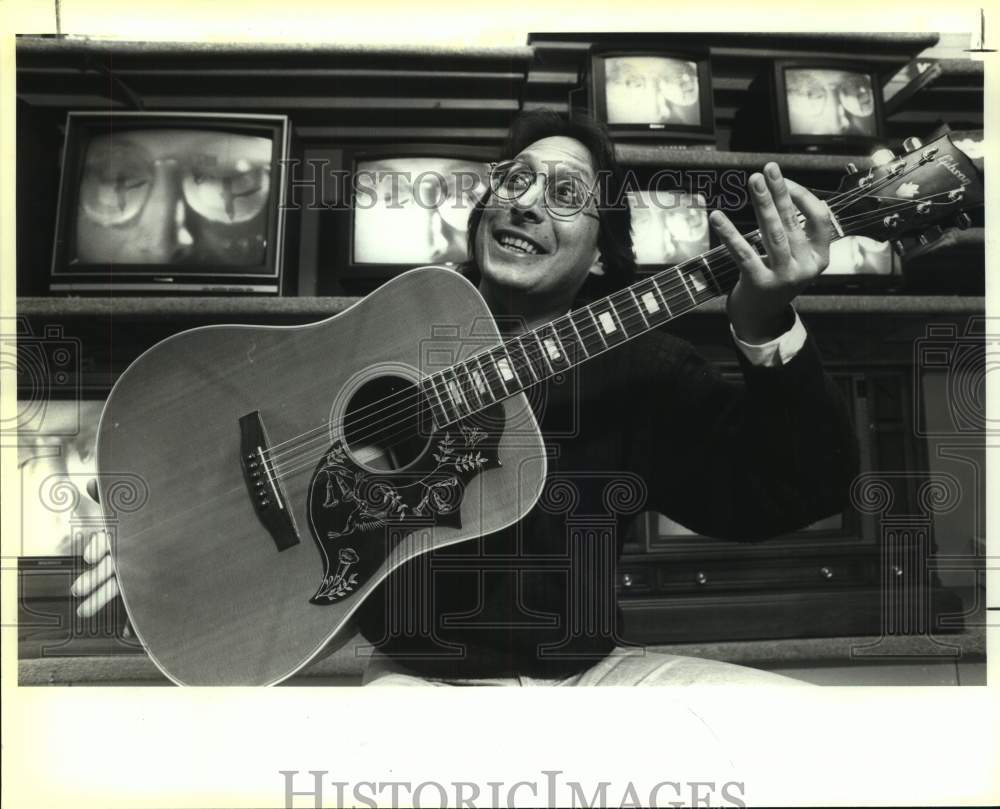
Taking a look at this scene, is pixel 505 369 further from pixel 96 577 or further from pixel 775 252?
pixel 96 577

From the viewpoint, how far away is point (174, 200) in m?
1.88

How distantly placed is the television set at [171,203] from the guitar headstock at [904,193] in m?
1.30

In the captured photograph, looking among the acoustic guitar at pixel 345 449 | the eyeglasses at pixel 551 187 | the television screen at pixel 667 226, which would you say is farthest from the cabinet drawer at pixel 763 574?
the eyeglasses at pixel 551 187

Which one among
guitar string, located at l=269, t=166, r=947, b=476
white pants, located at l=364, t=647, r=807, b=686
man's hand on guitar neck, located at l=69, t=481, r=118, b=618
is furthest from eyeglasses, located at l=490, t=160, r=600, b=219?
man's hand on guitar neck, located at l=69, t=481, r=118, b=618

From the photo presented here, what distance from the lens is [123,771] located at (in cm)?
189

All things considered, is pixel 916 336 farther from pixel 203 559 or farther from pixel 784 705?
pixel 203 559

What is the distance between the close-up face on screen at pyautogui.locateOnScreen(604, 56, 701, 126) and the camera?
191 cm

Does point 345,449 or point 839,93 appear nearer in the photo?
point 345,449

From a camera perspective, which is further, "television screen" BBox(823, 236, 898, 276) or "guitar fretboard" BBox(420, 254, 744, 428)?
"television screen" BBox(823, 236, 898, 276)

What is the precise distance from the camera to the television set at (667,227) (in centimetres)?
187

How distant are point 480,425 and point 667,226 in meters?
0.66

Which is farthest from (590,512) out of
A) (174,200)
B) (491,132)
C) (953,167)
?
(174,200)

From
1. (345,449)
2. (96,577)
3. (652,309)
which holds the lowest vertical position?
(96,577)

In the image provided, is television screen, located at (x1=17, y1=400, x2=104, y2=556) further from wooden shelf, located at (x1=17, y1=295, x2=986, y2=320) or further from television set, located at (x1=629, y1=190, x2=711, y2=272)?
television set, located at (x1=629, y1=190, x2=711, y2=272)
